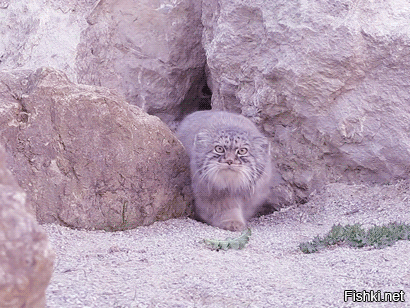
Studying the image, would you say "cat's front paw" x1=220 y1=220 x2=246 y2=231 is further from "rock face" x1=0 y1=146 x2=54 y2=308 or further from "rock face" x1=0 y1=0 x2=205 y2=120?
"rock face" x1=0 y1=146 x2=54 y2=308

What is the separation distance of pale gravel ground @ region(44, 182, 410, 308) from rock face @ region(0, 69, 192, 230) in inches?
10.1

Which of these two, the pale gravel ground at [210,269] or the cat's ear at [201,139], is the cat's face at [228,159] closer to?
the cat's ear at [201,139]

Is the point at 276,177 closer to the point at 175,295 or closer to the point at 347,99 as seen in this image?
the point at 347,99

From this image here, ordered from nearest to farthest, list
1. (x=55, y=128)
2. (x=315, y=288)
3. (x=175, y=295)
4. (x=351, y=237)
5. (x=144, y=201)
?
(x=175, y=295), (x=315, y=288), (x=351, y=237), (x=55, y=128), (x=144, y=201)

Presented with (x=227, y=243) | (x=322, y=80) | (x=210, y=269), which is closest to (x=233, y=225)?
(x=227, y=243)

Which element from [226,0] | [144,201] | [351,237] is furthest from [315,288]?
[226,0]

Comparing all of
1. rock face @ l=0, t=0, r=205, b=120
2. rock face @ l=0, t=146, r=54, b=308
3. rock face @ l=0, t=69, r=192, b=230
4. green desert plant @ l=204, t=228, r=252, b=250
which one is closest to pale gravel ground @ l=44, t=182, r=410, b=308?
green desert plant @ l=204, t=228, r=252, b=250

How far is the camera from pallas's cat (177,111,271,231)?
5.82 m

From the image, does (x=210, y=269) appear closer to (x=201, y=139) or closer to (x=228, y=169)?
(x=228, y=169)

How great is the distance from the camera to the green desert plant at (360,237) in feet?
15.0

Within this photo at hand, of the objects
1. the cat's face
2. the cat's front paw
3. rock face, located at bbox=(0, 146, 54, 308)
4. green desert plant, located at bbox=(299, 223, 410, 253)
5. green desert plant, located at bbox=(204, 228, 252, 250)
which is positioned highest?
rock face, located at bbox=(0, 146, 54, 308)

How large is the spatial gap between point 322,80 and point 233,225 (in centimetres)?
166

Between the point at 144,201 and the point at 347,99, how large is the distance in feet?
7.41

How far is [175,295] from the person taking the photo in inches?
130
